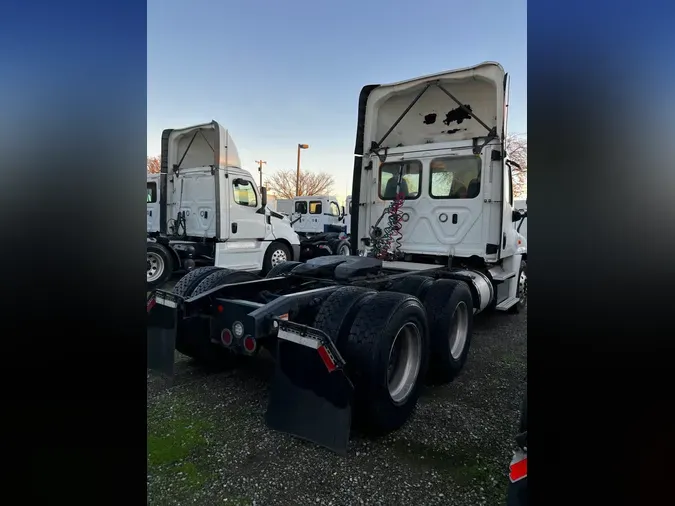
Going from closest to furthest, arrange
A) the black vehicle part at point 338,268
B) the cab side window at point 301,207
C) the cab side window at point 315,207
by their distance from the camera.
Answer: the black vehicle part at point 338,268, the cab side window at point 315,207, the cab side window at point 301,207

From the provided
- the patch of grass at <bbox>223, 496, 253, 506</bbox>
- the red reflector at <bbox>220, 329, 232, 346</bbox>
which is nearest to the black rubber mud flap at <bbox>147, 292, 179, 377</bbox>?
the red reflector at <bbox>220, 329, 232, 346</bbox>

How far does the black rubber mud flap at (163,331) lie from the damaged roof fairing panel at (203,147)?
6.30 metres

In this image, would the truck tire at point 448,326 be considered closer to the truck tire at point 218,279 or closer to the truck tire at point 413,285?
the truck tire at point 413,285

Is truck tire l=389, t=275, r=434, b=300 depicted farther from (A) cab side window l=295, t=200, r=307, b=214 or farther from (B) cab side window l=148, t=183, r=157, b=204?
(A) cab side window l=295, t=200, r=307, b=214

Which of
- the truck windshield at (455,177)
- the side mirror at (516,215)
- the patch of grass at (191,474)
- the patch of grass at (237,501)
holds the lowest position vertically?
the patch of grass at (237,501)

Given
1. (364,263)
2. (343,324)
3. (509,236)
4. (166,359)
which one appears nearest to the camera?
(343,324)

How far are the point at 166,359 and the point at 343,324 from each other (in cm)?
160

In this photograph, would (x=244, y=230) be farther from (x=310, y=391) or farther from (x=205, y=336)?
(x=310, y=391)

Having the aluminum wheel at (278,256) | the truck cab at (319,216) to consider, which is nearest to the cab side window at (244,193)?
the aluminum wheel at (278,256)

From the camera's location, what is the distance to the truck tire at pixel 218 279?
A: 4.05m

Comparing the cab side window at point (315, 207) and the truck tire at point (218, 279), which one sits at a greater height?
the cab side window at point (315, 207)
